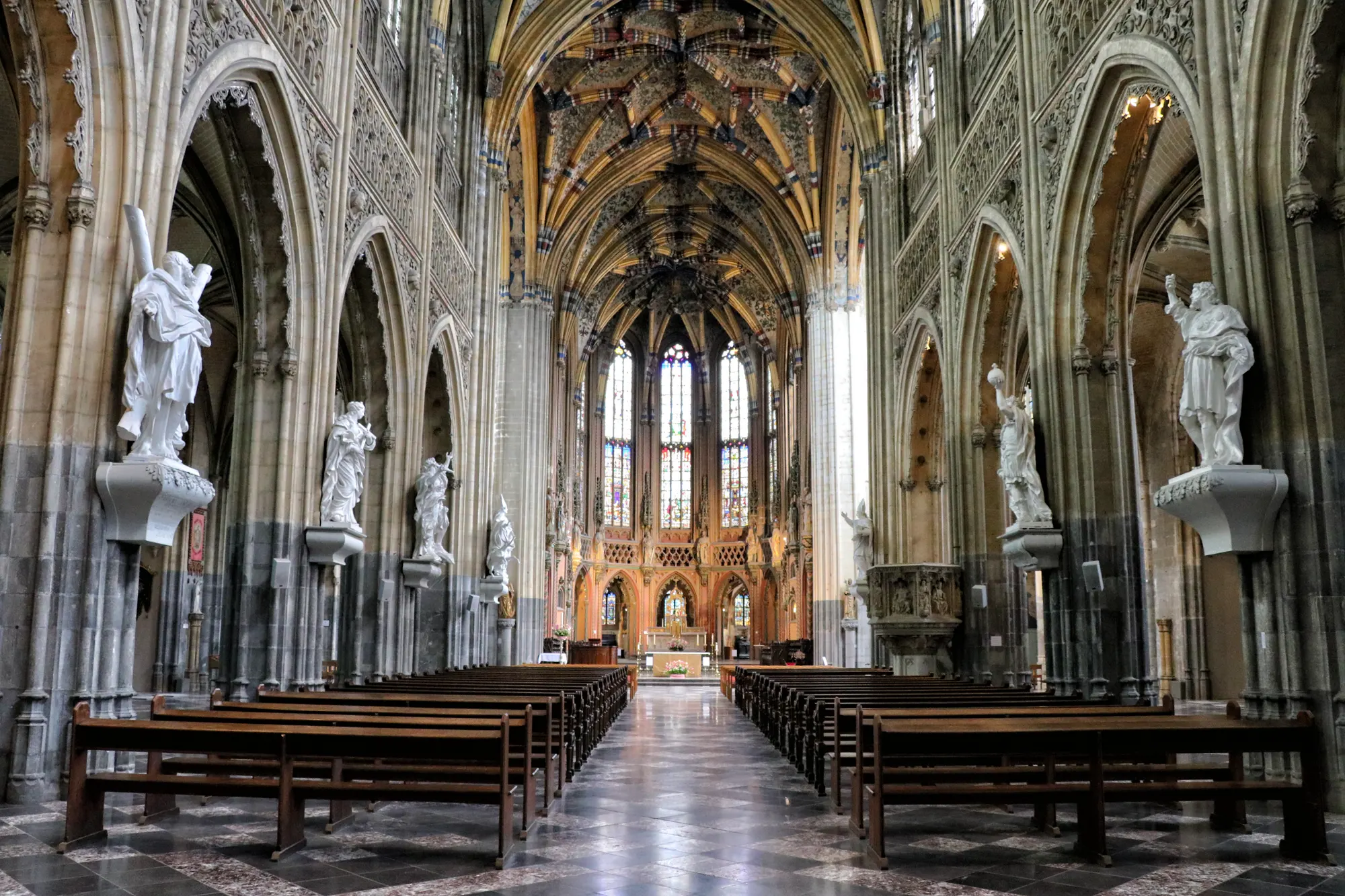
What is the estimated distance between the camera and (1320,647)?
7.82 metres

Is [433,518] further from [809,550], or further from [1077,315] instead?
[809,550]

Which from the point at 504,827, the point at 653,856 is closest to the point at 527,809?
the point at 504,827

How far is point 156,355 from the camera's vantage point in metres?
8.74

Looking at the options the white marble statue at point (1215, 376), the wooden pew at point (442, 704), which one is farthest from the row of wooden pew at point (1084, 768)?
the wooden pew at point (442, 704)

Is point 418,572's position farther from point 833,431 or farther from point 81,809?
point 833,431

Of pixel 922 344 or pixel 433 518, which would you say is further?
pixel 922 344

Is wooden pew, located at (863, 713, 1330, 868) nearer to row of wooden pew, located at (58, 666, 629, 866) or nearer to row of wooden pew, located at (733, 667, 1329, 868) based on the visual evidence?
row of wooden pew, located at (733, 667, 1329, 868)

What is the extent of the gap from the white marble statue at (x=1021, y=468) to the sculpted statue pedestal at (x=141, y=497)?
9.59m

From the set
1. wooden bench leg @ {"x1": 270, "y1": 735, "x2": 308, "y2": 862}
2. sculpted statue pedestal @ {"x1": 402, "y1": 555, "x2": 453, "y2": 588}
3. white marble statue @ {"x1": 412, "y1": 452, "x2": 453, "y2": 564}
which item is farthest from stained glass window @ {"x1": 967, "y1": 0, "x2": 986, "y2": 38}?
wooden bench leg @ {"x1": 270, "y1": 735, "x2": 308, "y2": 862}

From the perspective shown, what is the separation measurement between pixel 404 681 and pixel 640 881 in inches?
360

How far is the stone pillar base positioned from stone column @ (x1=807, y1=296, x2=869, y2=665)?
75.7ft

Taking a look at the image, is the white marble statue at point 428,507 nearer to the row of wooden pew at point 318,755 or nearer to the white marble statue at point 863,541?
the row of wooden pew at point 318,755

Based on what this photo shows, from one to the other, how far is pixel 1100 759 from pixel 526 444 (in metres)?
29.9

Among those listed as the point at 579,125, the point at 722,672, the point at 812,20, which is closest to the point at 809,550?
the point at 722,672
